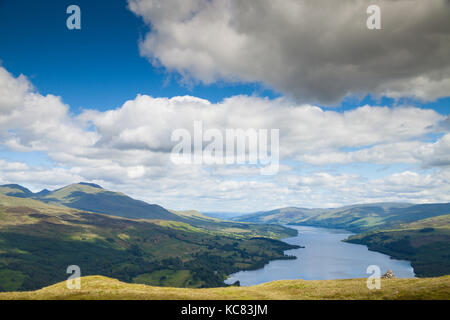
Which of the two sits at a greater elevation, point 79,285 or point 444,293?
point 444,293
